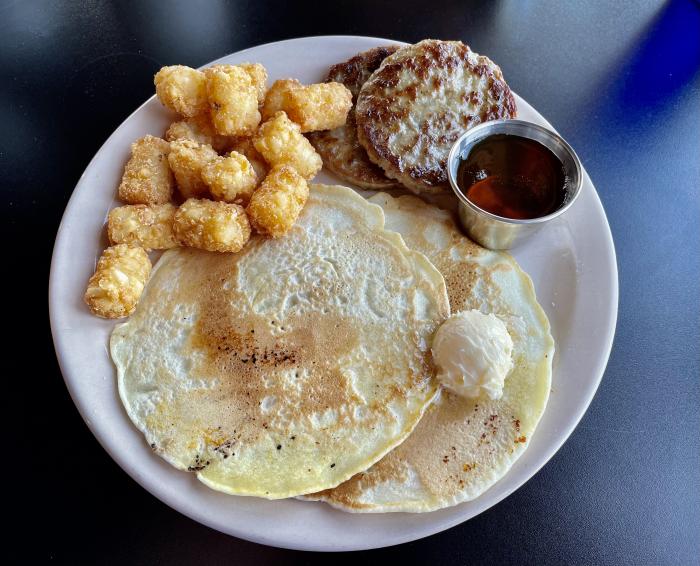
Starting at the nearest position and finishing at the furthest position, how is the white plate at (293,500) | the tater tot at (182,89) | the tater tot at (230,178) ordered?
the white plate at (293,500)
the tater tot at (230,178)
the tater tot at (182,89)

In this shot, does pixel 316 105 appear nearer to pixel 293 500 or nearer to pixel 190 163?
pixel 190 163

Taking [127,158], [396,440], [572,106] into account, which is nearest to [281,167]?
[127,158]

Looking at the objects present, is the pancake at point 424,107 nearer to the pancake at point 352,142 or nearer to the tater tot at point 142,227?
the pancake at point 352,142

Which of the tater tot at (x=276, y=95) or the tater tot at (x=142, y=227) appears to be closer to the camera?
the tater tot at (x=142, y=227)

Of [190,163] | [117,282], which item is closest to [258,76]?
[190,163]

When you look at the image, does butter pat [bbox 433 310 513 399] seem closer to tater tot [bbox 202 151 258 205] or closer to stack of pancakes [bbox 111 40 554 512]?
stack of pancakes [bbox 111 40 554 512]

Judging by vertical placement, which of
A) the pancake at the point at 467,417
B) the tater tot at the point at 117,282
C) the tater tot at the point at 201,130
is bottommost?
the pancake at the point at 467,417

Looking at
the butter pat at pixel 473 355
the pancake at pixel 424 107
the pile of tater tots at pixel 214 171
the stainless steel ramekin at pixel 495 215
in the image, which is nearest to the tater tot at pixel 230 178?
the pile of tater tots at pixel 214 171

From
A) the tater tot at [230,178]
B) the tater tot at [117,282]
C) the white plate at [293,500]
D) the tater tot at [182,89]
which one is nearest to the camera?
the white plate at [293,500]

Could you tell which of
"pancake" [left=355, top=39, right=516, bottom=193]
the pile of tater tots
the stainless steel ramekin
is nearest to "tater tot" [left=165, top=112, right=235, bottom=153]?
the pile of tater tots
